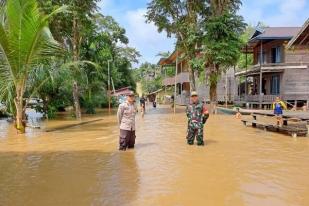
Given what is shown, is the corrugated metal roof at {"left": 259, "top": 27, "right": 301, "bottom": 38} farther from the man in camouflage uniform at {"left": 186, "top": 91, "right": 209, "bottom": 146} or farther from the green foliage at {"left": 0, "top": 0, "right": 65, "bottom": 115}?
the man in camouflage uniform at {"left": 186, "top": 91, "right": 209, "bottom": 146}

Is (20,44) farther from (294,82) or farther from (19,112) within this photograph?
(294,82)

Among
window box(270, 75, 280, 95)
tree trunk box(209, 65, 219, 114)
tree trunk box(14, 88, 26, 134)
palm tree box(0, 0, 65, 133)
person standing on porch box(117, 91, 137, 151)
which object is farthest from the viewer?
window box(270, 75, 280, 95)

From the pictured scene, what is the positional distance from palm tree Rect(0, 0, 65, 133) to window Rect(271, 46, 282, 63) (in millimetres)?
24569

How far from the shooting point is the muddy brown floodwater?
6.80 metres

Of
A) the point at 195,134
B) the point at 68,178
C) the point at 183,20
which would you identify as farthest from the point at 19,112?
the point at 183,20

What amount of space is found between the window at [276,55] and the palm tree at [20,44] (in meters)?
24.6

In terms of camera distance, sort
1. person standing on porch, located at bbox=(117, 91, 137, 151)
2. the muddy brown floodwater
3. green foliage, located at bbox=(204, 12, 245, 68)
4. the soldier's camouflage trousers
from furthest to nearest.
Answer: green foliage, located at bbox=(204, 12, 245, 68) < the soldier's camouflage trousers < person standing on porch, located at bbox=(117, 91, 137, 151) < the muddy brown floodwater

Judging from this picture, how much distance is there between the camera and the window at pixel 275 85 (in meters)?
37.2

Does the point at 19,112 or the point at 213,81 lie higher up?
the point at 213,81

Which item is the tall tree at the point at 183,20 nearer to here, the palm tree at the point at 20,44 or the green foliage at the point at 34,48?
the green foliage at the point at 34,48

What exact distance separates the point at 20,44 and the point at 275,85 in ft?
89.4

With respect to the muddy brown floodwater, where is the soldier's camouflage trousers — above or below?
above

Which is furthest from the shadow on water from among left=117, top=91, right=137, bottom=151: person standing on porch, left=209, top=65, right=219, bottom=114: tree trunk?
left=209, top=65, right=219, bottom=114: tree trunk

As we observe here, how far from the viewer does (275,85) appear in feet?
124
